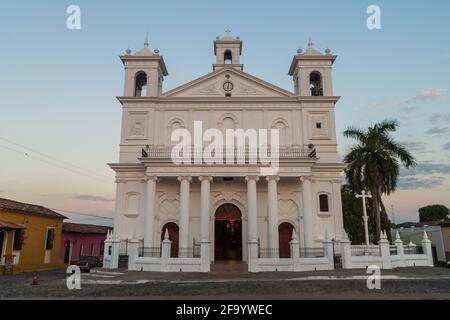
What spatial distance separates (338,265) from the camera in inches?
782

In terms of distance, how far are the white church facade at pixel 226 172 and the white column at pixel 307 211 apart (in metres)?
0.06

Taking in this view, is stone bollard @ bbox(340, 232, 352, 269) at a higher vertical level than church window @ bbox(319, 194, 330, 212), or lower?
lower

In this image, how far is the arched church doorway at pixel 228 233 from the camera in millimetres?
23469

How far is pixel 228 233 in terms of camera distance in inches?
942

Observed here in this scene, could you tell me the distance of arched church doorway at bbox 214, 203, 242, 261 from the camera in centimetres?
2347

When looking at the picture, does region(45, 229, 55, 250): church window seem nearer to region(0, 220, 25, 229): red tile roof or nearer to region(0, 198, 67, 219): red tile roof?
region(0, 198, 67, 219): red tile roof

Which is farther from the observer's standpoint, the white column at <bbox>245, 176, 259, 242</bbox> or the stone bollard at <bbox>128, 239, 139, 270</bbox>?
the white column at <bbox>245, 176, 259, 242</bbox>

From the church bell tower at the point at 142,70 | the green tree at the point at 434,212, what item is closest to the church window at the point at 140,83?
the church bell tower at the point at 142,70

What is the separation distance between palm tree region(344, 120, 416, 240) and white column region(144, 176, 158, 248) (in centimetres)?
1450

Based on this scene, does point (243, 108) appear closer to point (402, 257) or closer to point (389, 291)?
point (402, 257)

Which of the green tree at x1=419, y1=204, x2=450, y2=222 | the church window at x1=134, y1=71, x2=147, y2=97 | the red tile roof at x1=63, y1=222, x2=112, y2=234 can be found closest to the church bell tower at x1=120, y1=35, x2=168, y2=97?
the church window at x1=134, y1=71, x2=147, y2=97

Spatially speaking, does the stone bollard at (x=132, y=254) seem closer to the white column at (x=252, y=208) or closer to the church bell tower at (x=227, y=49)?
the white column at (x=252, y=208)

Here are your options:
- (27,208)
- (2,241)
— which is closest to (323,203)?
(2,241)

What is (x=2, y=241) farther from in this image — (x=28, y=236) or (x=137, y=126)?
(x=137, y=126)
